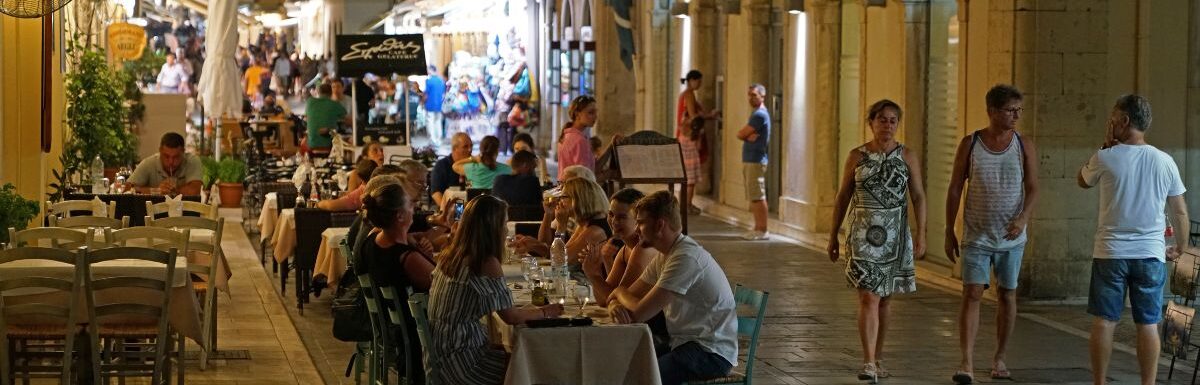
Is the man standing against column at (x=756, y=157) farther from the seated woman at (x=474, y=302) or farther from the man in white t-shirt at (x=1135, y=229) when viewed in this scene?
the seated woman at (x=474, y=302)

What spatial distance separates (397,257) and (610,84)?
21352mm

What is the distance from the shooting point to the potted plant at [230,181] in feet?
69.1

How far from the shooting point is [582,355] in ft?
22.6

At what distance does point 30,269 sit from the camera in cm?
871

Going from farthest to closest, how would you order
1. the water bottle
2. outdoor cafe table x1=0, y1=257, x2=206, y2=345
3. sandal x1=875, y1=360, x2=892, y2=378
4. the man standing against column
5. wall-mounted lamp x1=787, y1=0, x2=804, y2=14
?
the man standing against column → wall-mounted lamp x1=787, y1=0, x2=804, y2=14 → the water bottle → sandal x1=875, y1=360, x2=892, y2=378 → outdoor cafe table x1=0, y1=257, x2=206, y2=345

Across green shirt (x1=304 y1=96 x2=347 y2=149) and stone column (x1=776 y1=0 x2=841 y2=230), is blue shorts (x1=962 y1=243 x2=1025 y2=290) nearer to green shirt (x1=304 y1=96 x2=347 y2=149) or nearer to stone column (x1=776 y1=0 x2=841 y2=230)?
stone column (x1=776 y1=0 x2=841 y2=230)

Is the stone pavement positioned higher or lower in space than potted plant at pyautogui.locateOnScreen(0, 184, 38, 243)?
lower

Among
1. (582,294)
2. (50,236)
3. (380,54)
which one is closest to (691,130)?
(380,54)

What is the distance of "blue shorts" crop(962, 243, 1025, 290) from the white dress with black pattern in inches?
12.6

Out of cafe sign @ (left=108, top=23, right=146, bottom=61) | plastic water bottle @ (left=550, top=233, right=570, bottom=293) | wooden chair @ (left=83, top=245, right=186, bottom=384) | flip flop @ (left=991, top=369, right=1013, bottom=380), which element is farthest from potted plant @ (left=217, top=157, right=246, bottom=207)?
plastic water bottle @ (left=550, top=233, right=570, bottom=293)

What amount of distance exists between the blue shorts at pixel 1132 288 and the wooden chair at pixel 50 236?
17.0 ft

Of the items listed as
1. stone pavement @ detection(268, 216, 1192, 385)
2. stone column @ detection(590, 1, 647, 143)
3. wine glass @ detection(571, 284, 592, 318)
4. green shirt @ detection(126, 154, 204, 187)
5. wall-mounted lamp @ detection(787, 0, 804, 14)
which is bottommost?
stone pavement @ detection(268, 216, 1192, 385)

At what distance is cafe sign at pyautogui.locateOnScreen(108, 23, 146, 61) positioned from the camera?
2611 cm

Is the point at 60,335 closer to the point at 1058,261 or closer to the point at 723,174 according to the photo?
the point at 1058,261
